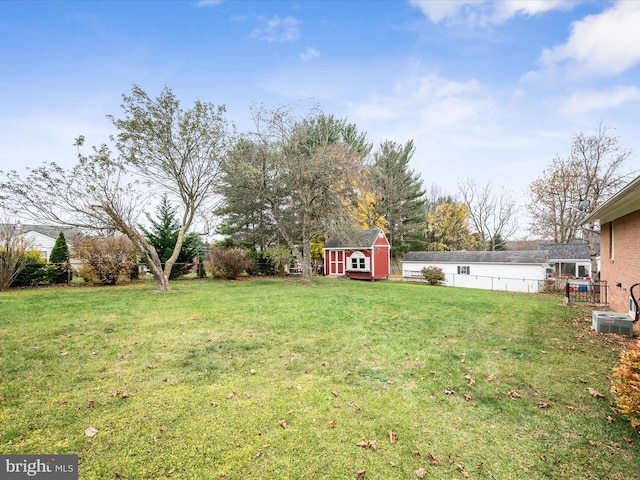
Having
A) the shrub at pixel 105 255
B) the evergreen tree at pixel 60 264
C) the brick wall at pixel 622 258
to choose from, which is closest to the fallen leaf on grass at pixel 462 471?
the brick wall at pixel 622 258

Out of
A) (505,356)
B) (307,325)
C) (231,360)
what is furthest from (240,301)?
(505,356)

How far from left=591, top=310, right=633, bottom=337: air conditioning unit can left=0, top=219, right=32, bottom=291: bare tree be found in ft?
68.0

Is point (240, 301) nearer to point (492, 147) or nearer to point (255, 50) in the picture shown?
point (255, 50)

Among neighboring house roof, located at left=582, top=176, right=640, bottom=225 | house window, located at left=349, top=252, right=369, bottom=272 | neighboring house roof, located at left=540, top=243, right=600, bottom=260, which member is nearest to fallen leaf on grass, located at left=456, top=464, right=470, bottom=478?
neighboring house roof, located at left=582, top=176, right=640, bottom=225

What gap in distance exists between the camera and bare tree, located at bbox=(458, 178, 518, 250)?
33938 millimetres

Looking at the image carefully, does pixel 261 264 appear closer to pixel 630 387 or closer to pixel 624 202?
pixel 624 202

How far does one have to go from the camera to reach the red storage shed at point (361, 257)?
22875mm

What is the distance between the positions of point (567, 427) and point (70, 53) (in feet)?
53.2

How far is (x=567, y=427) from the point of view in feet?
9.98

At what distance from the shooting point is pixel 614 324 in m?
6.35

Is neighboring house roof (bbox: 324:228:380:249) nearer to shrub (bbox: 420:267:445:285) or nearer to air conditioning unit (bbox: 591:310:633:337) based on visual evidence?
shrub (bbox: 420:267:445:285)

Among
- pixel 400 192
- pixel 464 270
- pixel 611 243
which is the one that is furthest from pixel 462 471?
pixel 400 192

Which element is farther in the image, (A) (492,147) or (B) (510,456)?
(A) (492,147)

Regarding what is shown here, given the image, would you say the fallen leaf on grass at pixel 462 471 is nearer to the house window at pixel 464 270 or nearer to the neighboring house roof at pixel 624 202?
the neighboring house roof at pixel 624 202
